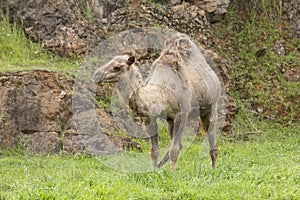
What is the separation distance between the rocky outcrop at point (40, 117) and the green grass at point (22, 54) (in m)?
0.86

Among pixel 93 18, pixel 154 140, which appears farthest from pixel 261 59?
pixel 154 140

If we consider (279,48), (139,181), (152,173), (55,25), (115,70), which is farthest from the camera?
(279,48)

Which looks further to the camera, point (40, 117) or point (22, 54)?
point (22, 54)

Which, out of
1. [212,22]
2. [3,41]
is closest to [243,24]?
[212,22]

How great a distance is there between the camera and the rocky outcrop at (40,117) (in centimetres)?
1069

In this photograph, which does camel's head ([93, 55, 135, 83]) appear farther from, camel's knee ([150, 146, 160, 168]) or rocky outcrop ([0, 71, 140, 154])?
rocky outcrop ([0, 71, 140, 154])

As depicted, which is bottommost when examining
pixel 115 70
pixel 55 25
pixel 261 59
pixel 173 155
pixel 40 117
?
pixel 261 59

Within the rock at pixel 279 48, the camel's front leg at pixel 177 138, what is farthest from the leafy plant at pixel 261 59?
the camel's front leg at pixel 177 138

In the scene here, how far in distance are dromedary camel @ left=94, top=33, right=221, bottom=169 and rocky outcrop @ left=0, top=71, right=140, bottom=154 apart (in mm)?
2556

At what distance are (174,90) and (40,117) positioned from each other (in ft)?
12.0

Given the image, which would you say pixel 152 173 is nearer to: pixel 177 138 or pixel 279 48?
pixel 177 138

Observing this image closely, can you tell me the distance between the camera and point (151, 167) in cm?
844

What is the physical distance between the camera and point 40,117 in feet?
36.2

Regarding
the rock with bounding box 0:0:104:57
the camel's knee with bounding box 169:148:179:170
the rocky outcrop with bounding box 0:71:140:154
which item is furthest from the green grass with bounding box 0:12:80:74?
the camel's knee with bounding box 169:148:179:170
